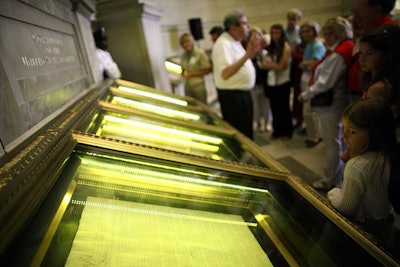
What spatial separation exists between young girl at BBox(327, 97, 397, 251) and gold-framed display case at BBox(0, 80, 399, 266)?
0.25 m

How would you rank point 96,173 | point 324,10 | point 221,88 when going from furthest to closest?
1. point 324,10
2. point 221,88
3. point 96,173

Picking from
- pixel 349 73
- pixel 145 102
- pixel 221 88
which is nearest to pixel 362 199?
pixel 349 73

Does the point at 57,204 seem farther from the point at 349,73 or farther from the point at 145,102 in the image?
the point at 349,73

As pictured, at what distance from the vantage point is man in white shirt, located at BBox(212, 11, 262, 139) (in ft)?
9.20

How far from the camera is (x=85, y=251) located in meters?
0.73

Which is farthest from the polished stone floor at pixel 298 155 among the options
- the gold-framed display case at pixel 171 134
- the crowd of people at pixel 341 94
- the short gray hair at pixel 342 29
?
the gold-framed display case at pixel 171 134

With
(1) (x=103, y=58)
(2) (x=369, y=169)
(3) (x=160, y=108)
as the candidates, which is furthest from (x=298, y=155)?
(1) (x=103, y=58)

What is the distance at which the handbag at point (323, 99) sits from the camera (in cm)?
259

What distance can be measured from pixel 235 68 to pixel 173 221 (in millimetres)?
2157

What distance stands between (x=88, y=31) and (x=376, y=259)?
2.91m

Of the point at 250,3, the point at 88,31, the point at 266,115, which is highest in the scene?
the point at 250,3

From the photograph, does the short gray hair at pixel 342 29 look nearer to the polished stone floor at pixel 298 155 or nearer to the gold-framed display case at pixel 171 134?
the gold-framed display case at pixel 171 134

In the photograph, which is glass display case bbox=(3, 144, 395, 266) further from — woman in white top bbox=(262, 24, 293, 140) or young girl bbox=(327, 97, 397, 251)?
woman in white top bbox=(262, 24, 293, 140)

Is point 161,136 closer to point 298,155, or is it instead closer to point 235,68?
point 235,68
